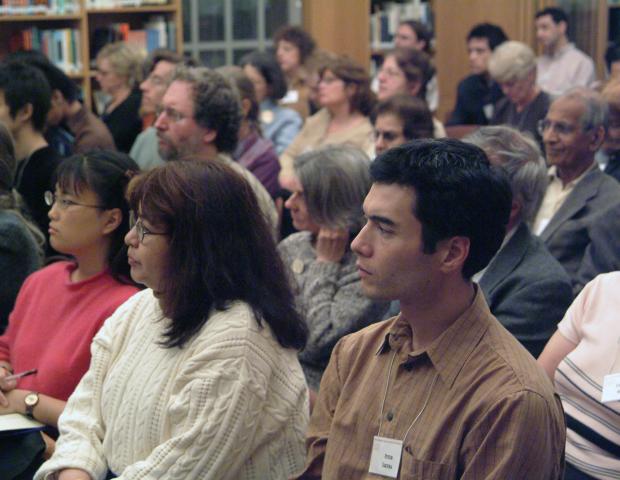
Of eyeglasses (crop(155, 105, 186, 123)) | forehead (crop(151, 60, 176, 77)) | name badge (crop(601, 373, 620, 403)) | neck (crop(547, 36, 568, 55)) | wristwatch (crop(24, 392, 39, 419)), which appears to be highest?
neck (crop(547, 36, 568, 55))

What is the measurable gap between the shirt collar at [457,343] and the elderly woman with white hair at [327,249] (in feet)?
3.56

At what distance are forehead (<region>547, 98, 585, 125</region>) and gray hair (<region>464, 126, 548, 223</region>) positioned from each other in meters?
0.69

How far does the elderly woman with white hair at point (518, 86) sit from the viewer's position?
6.27 m

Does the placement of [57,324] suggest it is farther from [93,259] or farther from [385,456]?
[385,456]

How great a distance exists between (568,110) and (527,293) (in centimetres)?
132

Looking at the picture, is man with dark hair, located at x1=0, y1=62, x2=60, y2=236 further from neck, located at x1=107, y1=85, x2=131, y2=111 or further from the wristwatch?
neck, located at x1=107, y1=85, x2=131, y2=111

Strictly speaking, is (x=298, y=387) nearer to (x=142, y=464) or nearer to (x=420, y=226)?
(x=142, y=464)

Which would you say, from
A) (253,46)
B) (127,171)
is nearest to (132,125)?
(253,46)

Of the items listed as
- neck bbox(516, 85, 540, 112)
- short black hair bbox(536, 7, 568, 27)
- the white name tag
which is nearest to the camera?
neck bbox(516, 85, 540, 112)

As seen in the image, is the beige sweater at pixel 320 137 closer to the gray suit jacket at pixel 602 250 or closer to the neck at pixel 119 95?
the neck at pixel 119 95

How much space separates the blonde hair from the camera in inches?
265

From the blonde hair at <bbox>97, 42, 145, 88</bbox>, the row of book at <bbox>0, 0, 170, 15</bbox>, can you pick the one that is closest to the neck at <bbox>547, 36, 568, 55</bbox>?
the blonde hair at <bbox>97, 42, 145, 88</bbox>

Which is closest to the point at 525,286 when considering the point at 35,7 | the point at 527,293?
the point at 527,293

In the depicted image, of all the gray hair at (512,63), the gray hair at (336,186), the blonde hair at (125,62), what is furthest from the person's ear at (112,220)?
the gray hair at (512,63)
